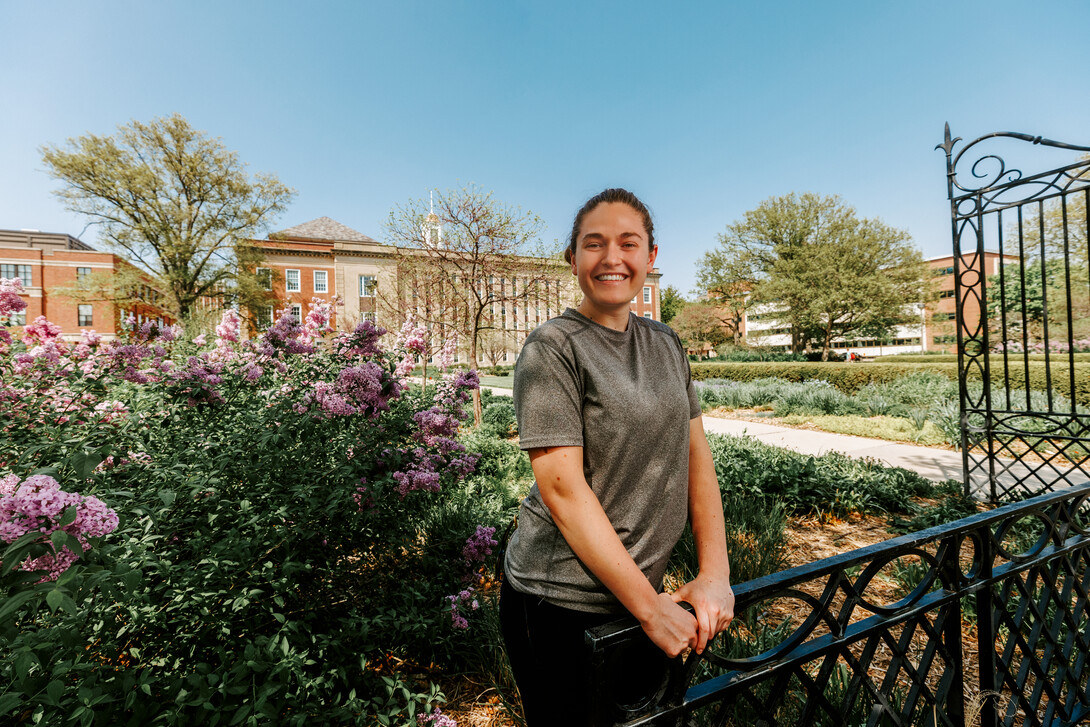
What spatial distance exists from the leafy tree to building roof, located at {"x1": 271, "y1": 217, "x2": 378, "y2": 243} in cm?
2899

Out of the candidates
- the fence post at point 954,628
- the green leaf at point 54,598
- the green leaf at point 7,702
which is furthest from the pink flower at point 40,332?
the fence post at point 954,628

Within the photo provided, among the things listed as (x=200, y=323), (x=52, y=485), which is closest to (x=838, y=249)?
(x=200, y=323)

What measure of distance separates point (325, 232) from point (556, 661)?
163 ft

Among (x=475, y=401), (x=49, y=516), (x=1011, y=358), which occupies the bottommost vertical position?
(x=475, y=401)

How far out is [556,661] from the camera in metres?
1.13

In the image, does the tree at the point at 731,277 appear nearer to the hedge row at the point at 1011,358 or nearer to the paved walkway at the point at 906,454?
the hedge row at the point at 1011,358

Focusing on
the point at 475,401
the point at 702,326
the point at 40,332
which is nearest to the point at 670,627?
the point at 40,332

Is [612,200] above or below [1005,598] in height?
above

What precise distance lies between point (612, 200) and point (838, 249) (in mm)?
36722

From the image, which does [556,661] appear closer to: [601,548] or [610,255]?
[601,548]

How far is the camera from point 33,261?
34750 mm

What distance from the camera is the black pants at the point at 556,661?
1.11m

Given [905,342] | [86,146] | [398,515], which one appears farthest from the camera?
[905,342]

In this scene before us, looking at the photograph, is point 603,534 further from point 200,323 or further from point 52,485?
point 200,323
